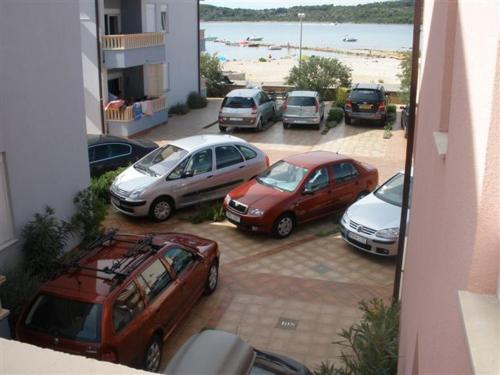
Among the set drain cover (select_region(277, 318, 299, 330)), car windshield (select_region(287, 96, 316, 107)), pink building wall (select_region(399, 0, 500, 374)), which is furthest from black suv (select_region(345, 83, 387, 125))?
pink building wall (select_region(399, 0, 500, 374))

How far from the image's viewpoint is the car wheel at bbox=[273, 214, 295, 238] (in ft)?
40.3

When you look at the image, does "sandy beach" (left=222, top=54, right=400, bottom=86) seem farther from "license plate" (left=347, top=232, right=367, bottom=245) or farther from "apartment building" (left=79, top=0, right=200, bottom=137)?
"license plate" (left=347, top=232, right=367, bottom=245)

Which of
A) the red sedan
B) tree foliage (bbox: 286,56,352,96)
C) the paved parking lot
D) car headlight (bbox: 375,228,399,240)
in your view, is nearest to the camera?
the paved parking lot

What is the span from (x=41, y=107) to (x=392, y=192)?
692cm

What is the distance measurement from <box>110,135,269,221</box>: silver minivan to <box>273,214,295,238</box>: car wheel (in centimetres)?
233

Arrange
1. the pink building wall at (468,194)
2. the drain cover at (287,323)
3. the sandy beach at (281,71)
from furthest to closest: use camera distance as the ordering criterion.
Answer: the sandy beach at (281,71) → the drain cover at (287,323) → the pink building wall at (468,194)

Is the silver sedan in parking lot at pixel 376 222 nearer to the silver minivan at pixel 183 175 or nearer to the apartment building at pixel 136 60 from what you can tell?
the silver minivan at pixel 183 175

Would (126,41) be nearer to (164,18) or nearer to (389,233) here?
(164,18)

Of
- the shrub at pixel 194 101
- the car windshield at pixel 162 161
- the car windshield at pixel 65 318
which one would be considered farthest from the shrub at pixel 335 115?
the car windshield at pixel 65 318

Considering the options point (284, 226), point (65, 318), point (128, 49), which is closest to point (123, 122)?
point (128, 49)

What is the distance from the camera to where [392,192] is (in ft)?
39.7

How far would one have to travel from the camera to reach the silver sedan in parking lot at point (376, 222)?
10969mm

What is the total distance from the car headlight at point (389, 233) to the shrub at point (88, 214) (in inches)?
212

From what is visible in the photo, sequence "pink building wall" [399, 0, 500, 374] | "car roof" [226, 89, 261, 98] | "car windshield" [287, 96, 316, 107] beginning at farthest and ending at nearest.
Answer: "car windshield" [287, 96, 316, 107] → "car roof" [226, 89, 261, 98] → "pink building wall" [399, 0, 500, 374]
